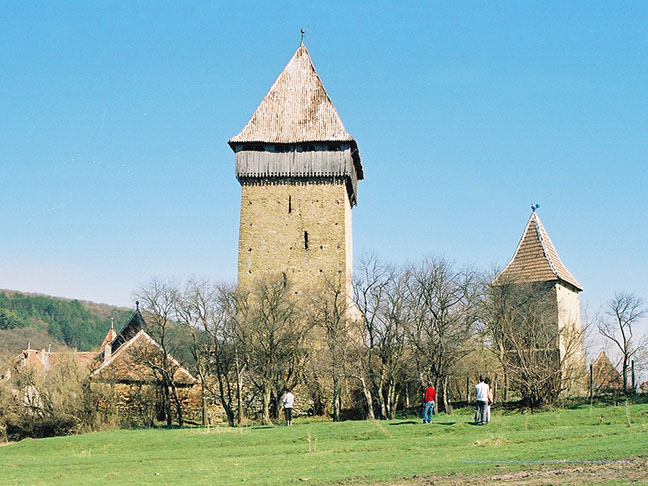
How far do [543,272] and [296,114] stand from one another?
15501 millimetres

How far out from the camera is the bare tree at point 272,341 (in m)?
36.6

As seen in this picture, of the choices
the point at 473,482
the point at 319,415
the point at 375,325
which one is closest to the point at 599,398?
the point at 375,325

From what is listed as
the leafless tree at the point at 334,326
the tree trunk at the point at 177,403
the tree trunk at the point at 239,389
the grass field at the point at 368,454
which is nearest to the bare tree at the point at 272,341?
the tree trunk at the point at 239,389

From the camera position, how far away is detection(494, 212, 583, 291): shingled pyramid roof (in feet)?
136

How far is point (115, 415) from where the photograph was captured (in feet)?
115

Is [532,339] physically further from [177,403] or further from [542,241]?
[177,403]

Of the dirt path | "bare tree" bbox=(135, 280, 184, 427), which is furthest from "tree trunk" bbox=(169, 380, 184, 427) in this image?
the dirt path

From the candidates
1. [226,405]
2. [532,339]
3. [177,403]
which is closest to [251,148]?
[226,405]

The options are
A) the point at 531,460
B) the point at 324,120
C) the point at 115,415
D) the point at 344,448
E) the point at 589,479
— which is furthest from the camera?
the point at 324,120

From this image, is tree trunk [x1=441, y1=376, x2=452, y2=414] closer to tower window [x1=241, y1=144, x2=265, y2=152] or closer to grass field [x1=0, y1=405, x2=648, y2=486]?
grass field [x1=0, y1=405, x2=648, y2=486]

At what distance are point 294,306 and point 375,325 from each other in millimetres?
4269

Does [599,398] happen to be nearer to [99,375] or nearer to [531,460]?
[531,460]

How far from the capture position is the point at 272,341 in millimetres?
36531

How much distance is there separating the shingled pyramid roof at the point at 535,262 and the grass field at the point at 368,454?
49.0ft
